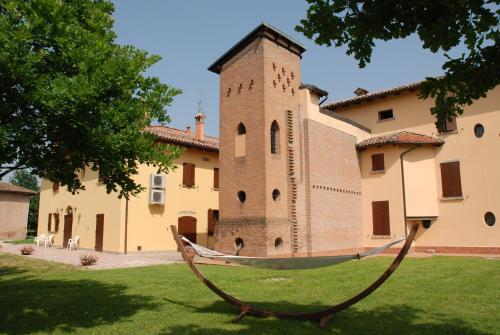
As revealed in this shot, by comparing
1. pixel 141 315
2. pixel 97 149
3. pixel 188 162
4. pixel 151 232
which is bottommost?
pixel 141 315

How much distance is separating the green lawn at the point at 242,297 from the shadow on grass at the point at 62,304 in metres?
0.02

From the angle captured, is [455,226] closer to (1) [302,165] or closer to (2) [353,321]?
(1) [302,165]

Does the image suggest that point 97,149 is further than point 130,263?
No

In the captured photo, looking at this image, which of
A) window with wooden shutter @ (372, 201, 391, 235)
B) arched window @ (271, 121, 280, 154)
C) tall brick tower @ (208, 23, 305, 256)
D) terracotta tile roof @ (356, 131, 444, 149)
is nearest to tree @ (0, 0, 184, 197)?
tall brick tower @ (208, 23, 305, 256)

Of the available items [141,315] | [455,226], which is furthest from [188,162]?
[141,315]

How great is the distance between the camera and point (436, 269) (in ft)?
40.7

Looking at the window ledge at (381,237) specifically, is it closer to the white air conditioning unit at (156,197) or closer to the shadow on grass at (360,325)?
the white air conditioning unit at (156,197)

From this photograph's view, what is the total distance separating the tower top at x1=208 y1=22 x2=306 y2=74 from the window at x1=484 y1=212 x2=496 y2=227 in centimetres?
1155

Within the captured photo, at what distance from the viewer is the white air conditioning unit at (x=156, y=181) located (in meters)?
19.8

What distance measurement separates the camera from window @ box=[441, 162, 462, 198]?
19469mm

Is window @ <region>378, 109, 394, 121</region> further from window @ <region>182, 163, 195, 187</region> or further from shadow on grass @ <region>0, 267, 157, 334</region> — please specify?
shadow on grass @ <region>0, 267, 157, 334</region>

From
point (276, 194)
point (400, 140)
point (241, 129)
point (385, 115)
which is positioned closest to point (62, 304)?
point (276, 194)

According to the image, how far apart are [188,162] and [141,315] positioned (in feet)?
51.2

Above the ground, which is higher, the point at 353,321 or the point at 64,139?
the point at 64,139
